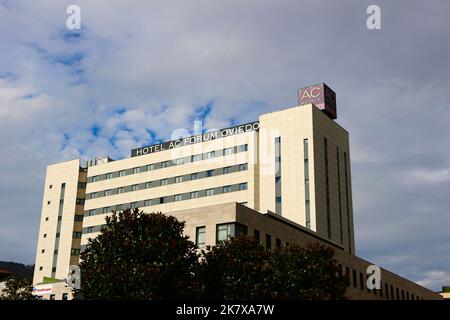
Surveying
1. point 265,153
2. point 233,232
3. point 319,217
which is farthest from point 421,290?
point 233,232

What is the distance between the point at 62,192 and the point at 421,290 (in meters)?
86.3

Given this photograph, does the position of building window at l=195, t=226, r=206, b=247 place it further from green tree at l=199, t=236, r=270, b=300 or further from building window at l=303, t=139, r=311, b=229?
building window at l=303, t=139, r=311, b=229

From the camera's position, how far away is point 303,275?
44.8m

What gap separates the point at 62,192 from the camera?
438 feet

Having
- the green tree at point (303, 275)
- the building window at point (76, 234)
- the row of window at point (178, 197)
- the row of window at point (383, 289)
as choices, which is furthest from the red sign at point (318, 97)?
the green tree at point (303, 275)

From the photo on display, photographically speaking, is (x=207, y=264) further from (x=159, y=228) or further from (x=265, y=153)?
(x=265, y=153)

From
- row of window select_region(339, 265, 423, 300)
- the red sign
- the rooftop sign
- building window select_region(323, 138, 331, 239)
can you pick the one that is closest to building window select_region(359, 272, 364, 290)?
row of window select_region(339, 265, 423, 300)

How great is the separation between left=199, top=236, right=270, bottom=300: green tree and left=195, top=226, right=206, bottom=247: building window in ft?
46.4

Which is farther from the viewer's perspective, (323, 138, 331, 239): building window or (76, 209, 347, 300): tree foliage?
(323, 138, 331, 239): building window

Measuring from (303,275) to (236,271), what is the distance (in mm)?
6272

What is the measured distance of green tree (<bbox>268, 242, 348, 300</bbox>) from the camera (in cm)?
4384

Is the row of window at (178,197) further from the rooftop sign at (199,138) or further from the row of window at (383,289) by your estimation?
the row of window at (383,289)

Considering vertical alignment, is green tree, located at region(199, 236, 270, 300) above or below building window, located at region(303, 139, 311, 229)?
below

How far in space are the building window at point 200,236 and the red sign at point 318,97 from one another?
57.8 meters
